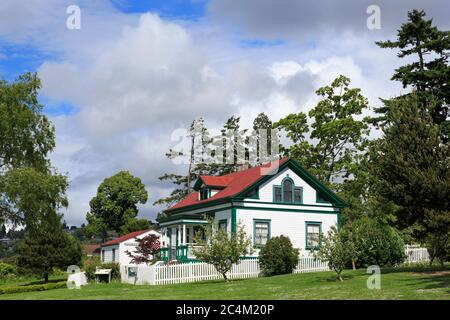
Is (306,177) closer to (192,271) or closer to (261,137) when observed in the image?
(192,271)

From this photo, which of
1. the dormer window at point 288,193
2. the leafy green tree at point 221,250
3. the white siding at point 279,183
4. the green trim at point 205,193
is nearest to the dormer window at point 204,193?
the green trim at point 205,193

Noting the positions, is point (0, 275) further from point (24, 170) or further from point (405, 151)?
point (405, 151)

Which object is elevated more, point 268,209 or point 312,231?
point 268,209

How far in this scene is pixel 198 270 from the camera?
36.3 metres

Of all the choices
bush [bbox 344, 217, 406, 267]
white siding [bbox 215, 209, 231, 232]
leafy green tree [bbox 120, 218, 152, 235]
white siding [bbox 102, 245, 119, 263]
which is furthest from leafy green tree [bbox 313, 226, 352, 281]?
leafy green tree [bbox 120, 218, 152, 235]

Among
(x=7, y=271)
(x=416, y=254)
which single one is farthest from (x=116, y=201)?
(x=416, y=254)

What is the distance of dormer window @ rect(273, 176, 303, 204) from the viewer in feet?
138

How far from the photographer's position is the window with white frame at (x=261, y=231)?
40.7 metres

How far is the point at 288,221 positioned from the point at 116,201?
1969 inches

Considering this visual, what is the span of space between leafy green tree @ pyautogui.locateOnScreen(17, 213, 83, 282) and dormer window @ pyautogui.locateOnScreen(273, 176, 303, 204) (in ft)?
45.1

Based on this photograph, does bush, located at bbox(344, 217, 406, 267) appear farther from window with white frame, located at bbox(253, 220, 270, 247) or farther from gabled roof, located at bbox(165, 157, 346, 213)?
gabled roof, located at bbox(165, 157, 346, 213)

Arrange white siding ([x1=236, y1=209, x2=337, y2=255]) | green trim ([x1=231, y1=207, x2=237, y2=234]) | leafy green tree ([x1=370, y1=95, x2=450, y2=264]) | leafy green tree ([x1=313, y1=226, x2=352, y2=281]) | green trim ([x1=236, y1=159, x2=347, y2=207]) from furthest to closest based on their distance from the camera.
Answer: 1. green trim ([x1=236, y1=159, x2=347, y2=207])
2. white siding ([x1=236, y1=209, x2=337, y2=255])
3. green trim ([x1=231, y1=207, x2=237, y2=234])
4. leafy green tree ([x1=313, y1=226, x2=352, y2=281])
5. leafy green tree ([x1=370, y1=95, x2=450, y2=264])

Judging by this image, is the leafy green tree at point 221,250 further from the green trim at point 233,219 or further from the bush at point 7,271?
the bush at point 7,271

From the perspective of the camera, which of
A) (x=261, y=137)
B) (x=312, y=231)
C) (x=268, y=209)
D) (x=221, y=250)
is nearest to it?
(x=221, y=250)
